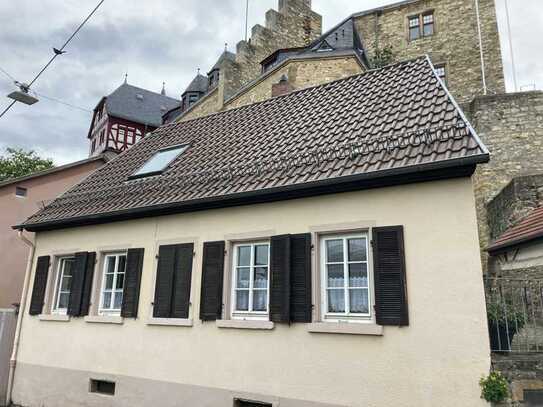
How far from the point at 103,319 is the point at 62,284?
2100 mm

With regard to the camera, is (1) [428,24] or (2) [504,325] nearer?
(2) [504,325]

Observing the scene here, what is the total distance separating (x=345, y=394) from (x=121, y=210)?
5.58m

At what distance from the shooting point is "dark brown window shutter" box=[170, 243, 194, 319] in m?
7.75

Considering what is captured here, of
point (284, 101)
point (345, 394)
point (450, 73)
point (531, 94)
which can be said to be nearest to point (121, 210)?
point (284, 101)

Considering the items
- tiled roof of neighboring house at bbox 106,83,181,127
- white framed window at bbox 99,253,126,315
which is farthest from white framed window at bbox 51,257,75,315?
tiled roof of neighboring house at bbox 106,83,181,127

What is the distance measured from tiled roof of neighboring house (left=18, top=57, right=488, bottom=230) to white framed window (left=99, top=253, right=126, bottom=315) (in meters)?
0.90

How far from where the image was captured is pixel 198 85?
33.5 meters

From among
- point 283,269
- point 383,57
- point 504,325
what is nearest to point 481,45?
point 383,57

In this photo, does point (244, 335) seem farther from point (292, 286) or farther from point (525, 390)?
point (525, 390)

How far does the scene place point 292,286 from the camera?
262 inches

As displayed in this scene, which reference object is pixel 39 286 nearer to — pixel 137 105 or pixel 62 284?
pixel 62 284

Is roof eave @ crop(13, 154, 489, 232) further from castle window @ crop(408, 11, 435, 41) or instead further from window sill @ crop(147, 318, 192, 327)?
castle window @ crop(408, 11, 435, 41)

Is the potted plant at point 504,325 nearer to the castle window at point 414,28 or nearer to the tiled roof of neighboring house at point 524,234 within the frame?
the tiled roof of neighboring house at point 524,234

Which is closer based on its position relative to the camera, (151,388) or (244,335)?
(244,335)
